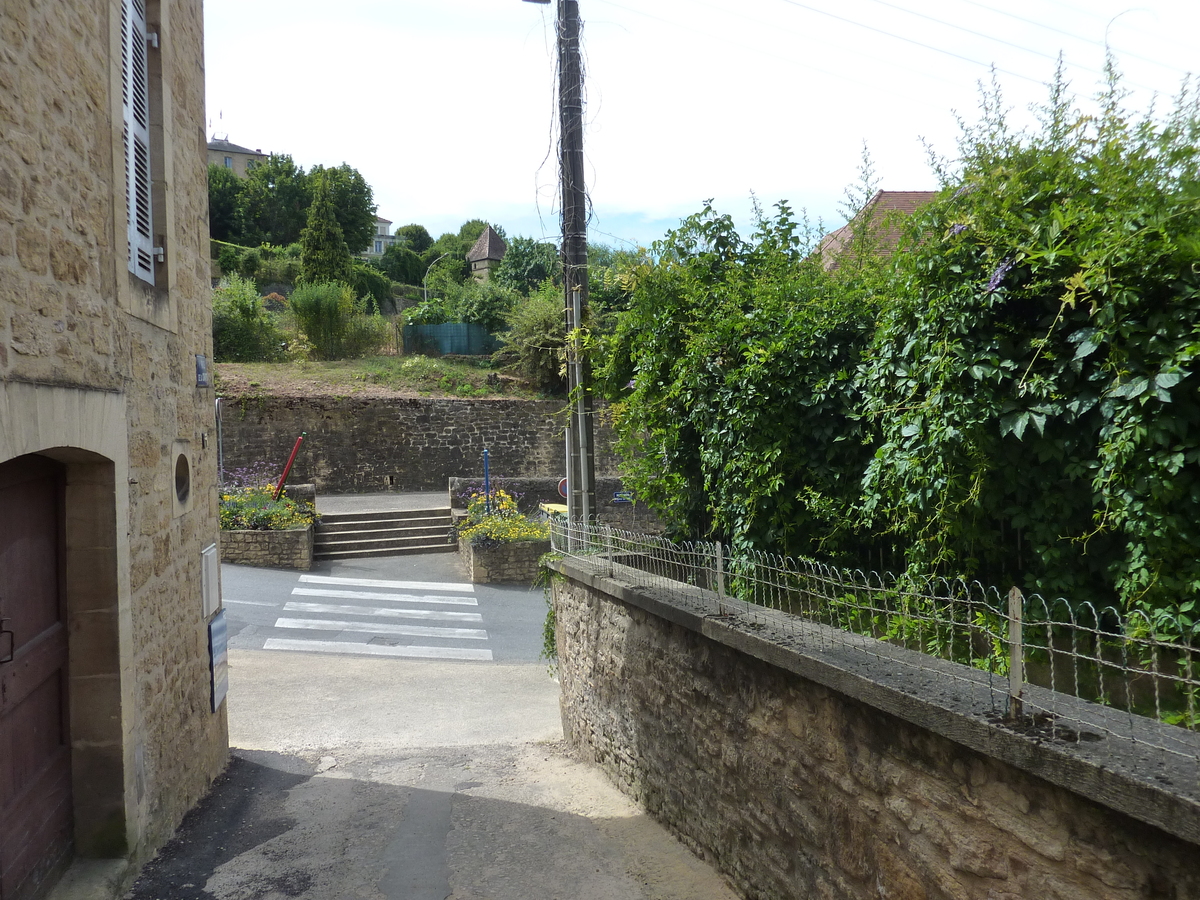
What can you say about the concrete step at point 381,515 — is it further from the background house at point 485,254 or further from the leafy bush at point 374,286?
the background house at point 485,254

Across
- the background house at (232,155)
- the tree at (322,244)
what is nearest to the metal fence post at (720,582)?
the tree at (322,244)

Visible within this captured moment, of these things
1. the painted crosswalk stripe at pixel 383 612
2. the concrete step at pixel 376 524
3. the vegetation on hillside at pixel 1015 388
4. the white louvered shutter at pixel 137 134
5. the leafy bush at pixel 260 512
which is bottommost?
the painted crosswalk stripe at pixel 383 612

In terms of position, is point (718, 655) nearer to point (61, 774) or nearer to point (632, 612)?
point (632, 612)

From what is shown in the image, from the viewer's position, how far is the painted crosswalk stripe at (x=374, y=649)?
10.5m

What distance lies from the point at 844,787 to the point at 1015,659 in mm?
1009

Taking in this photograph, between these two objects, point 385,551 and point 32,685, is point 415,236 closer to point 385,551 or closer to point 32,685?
point 385,551

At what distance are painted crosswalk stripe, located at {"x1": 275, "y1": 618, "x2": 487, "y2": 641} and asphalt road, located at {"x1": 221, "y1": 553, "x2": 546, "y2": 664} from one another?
1 cm

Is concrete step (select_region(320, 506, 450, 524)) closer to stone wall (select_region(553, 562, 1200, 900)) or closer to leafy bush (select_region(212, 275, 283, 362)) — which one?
leafy bush (select_region(212, 275, 283, 362))

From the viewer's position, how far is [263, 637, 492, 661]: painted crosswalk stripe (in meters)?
10.5

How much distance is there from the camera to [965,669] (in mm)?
3080

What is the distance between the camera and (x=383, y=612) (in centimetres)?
1216

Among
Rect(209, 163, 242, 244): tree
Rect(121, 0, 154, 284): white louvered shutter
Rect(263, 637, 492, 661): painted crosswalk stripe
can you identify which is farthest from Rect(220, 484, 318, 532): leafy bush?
Rect(209, 163, 242, 244): tree

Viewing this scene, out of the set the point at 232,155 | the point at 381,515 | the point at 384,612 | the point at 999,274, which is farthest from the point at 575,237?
the point at 232,155

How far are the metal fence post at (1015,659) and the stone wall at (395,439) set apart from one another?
1906 cm
